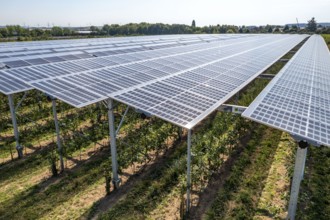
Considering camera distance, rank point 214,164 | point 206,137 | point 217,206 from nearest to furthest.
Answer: point 217,206 < point 214,164 < point 206,137

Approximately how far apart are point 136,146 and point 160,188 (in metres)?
3.26

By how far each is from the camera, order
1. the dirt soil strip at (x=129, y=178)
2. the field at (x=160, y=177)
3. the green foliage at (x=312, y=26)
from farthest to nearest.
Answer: the green foliage at (x=312, y=26), the dirt soil strip at (x=129, y=178), the field at (x=160, y=177)

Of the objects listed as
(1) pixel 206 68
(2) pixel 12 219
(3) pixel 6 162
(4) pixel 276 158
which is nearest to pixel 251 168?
(4) pixel 276 158

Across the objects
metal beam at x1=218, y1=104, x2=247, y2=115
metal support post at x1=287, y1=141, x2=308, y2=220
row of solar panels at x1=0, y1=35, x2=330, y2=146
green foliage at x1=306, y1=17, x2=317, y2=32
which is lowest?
metal support post at x1=287, y1=141, x2=308, y2=220

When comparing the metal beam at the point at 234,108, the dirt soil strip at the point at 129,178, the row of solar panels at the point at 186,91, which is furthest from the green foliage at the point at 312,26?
the metal beam at the point at 234,108

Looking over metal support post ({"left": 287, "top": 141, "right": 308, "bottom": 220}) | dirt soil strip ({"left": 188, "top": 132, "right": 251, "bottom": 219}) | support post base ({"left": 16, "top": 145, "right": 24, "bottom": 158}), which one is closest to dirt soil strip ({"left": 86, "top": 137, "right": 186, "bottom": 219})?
dirt soil strip ({"left": 188, "top": 132, "right": 251, "bottom": 219})

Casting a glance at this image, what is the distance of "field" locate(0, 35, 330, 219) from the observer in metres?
12.1

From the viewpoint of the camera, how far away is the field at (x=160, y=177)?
1212 centimetres

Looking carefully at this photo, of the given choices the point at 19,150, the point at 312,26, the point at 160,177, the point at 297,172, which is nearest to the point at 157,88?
the point at 160,177

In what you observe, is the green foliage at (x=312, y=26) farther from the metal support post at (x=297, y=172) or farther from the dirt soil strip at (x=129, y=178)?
the metal support post at (x=297, y=172)

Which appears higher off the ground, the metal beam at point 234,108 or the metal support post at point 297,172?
the metal beam at point 234,108

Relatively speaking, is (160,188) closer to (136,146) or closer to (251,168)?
(136,146)

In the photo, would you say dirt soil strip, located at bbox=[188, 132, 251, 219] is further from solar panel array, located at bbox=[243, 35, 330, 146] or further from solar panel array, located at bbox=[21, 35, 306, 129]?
solar panel array, located at bbox=[243, 35, 330, 146]

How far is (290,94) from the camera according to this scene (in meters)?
14.1
